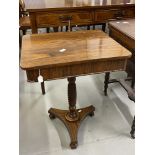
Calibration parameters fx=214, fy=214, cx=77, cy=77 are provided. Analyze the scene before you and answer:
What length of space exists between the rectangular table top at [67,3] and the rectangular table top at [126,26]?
212 mm

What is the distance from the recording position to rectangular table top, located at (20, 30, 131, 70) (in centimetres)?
122

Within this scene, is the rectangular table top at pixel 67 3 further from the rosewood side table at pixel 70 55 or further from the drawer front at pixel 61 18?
the rosewood side table at pixel 70 55

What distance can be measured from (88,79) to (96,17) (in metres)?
0.84

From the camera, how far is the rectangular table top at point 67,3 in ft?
6.17

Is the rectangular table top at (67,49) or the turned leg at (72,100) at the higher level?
the rectangular table top at (67,49)

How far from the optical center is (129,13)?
209 cm

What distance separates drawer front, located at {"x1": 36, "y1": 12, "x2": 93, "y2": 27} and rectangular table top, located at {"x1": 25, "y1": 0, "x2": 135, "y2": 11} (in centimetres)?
7

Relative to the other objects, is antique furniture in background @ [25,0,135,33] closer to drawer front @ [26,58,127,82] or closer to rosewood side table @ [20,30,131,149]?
rosewood side table @ [20,30,131,149]

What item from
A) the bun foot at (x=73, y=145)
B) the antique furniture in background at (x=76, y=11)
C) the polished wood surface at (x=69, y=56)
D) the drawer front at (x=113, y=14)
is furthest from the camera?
the drawer front at (x=113, y=14)

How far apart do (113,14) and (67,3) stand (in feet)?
1.47

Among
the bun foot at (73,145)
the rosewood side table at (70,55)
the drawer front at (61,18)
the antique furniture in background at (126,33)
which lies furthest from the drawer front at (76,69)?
the drawer front at (61,18)

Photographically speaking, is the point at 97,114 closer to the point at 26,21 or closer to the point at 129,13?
the point at 129,13

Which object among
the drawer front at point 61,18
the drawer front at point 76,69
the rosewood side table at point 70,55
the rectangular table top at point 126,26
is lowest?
the drawer front at point 76,69
